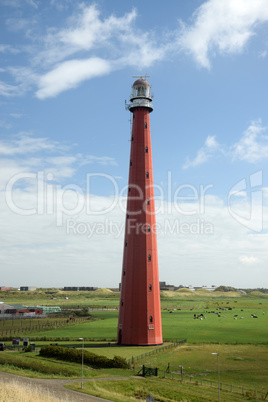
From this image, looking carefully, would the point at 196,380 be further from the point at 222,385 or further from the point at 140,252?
the point at 140,252

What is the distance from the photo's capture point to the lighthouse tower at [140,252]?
54688mm

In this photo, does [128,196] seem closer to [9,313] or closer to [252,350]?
[252,350]

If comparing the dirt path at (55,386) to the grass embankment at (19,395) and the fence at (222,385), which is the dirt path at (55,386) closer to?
the grass embankment at (19,395)

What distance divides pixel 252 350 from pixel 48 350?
29050mm

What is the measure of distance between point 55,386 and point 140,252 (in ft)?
79.8

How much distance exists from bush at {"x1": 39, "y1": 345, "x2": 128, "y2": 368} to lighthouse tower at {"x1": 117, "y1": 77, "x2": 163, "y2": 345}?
10.1 metres

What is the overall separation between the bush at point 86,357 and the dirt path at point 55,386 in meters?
5.00

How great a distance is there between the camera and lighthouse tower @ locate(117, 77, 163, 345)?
54.7 m

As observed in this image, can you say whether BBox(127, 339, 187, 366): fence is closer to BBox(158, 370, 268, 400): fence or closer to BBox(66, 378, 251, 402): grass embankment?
BBox(158, 370, 268, 400): fence

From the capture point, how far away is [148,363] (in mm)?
45625

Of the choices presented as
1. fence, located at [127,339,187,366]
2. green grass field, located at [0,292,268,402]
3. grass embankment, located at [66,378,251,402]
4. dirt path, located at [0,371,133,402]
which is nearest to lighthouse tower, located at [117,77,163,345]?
fence, located at [127,339,187,366]

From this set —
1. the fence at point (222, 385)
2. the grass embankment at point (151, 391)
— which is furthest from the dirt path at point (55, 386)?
the fence at point (222, 385)

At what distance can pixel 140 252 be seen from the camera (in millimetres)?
55625

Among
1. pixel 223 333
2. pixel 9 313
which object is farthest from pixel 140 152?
pixel 9 313
